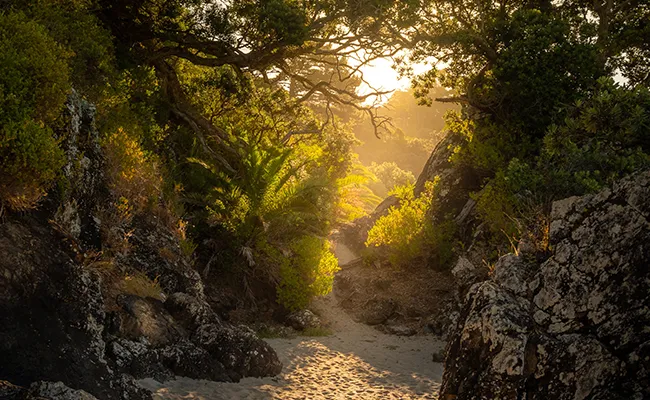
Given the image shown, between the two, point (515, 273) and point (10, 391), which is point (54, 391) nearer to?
point (10, 391)

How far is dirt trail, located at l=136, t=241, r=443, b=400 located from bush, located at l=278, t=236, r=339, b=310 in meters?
1.30

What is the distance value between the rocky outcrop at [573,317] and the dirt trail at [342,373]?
3109mm

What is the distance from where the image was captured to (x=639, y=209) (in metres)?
6.41

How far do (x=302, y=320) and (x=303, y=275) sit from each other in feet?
4.33

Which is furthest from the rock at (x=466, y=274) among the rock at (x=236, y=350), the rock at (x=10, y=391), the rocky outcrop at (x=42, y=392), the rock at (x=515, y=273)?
the rock at (x=10, y=391)

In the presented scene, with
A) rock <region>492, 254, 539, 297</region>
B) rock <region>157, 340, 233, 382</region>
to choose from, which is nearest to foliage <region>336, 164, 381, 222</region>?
rock <region>157, 340, 233, 382</region>

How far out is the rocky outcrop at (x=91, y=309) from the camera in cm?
552

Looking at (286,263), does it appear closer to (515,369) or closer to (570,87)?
(515,369)

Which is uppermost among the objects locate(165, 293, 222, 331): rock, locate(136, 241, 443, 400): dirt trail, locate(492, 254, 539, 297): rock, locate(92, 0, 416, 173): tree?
locate(92, 0, 416, 173): tree

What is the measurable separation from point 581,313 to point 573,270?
0.68m

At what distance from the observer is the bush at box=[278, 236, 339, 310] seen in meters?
13.7

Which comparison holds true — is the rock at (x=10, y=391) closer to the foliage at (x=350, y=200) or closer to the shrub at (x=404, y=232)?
the shrub at (x=404, y=232)

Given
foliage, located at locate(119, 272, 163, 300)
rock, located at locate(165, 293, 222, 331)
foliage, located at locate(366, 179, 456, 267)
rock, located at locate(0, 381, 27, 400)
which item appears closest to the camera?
rock, located at locate(0, 381, 27, 400)

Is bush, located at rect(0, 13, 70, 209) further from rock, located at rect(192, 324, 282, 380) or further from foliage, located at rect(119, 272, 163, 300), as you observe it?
rock, located at rect(192, 324, 282, 380)
